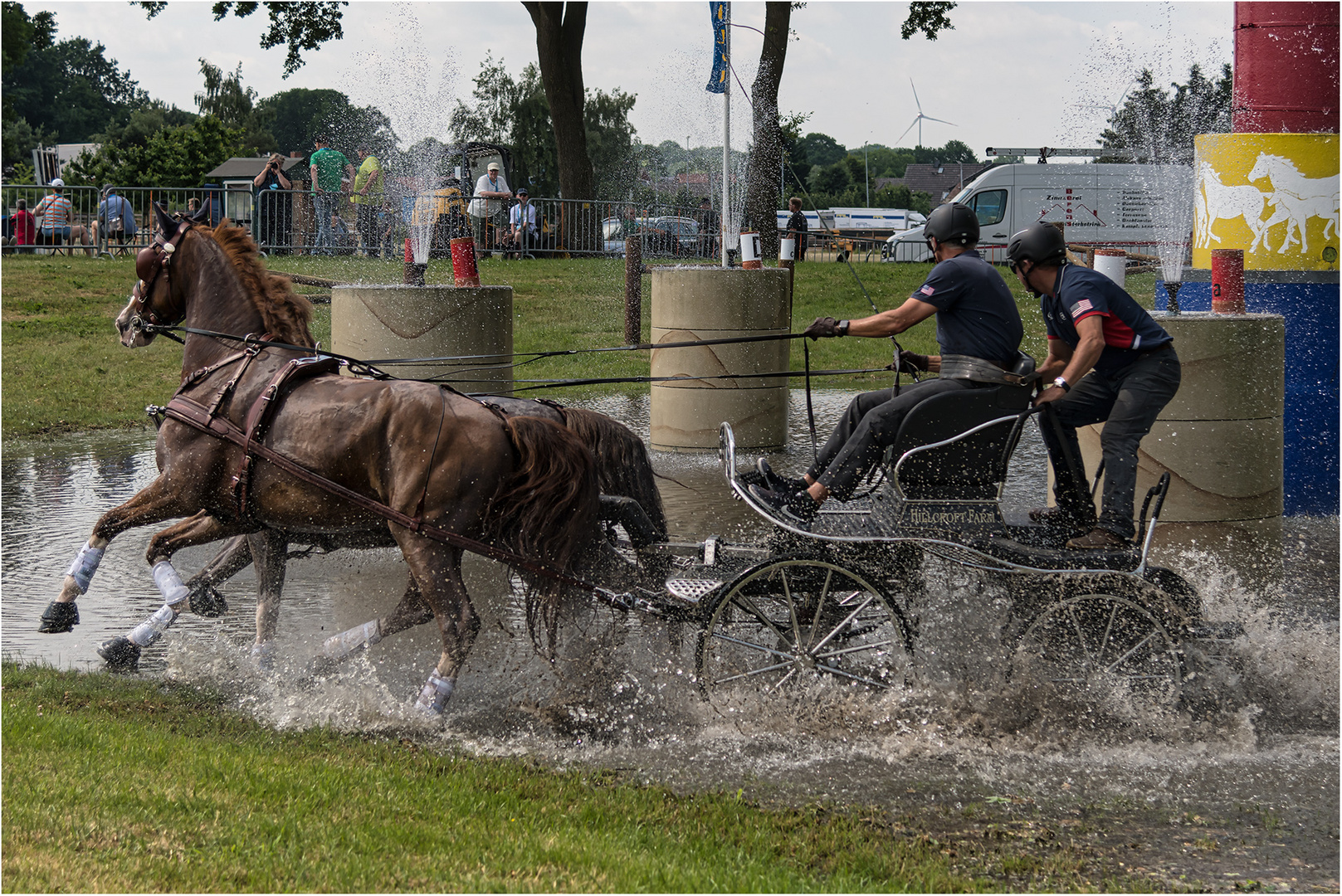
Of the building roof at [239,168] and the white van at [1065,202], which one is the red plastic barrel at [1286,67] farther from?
the building roof at [239,168]

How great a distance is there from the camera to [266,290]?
622 centimetres

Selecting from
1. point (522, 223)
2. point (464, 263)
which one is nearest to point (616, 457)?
point (464, 263)

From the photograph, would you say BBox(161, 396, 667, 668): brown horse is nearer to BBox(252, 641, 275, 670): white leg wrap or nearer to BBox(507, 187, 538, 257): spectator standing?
BBox(252, 641, 275, 670): white leg wrap

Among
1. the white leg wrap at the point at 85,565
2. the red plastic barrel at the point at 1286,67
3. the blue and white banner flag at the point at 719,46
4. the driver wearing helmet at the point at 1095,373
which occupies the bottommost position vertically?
the white leg wrap at the point at 85,565

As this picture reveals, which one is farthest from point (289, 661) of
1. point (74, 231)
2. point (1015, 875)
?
point (74, 231)

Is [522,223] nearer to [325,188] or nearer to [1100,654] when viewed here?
[325,188]

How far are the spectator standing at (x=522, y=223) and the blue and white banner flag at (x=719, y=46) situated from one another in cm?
910

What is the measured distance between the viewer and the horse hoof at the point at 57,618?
5793 millimetres

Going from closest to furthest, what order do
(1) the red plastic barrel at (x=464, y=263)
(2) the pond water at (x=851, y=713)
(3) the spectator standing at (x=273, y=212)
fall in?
(2) the pond water at (x=851, y=713), (1) the red plastic barrel at (x=464, y=263), (3) the spectator standing at (x=273, y=212)

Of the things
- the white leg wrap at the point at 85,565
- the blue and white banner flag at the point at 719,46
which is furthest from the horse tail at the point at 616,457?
the blue and white banner flag at the point at 719,46

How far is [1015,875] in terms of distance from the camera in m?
3.98

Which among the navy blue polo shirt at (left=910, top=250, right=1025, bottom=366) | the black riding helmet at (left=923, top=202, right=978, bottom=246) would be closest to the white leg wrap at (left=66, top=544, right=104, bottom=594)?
the navy blue polo shirt at (left=910, top=250, right=1025, bottom=366)

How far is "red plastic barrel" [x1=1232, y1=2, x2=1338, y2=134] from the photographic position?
9148mm

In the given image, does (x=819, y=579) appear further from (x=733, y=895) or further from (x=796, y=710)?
(x=733, y=895)
